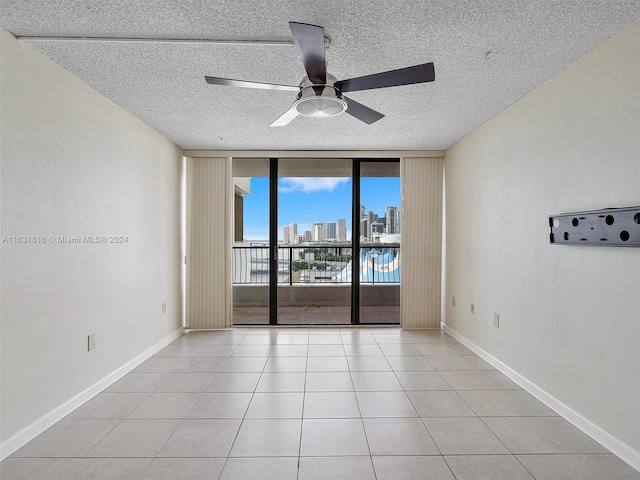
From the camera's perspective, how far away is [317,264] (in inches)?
247

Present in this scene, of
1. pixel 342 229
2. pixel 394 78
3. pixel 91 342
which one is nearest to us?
pixel 394 78

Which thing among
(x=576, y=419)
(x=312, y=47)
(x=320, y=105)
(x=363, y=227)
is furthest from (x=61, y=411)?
(x=363, y=227)

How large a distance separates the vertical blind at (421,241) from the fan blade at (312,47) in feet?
9.10

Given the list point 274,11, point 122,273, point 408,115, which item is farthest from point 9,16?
point 408,115

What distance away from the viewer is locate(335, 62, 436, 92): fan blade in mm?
1834

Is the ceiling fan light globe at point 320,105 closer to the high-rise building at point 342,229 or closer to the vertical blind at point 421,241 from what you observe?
the vertical blind at point 421,241

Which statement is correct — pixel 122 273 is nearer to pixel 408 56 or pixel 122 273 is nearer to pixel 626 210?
pixel 408 56

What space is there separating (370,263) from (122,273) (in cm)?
395

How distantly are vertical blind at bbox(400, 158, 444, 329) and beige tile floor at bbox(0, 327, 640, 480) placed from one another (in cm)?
117

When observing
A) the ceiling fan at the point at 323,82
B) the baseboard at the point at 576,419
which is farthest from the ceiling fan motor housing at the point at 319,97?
the baseboard at the point at 576,419

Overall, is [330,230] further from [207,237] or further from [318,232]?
[207,237]

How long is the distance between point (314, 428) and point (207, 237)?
2.94m

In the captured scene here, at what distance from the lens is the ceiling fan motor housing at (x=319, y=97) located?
6.65ft

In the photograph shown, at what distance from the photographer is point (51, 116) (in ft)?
7.29
